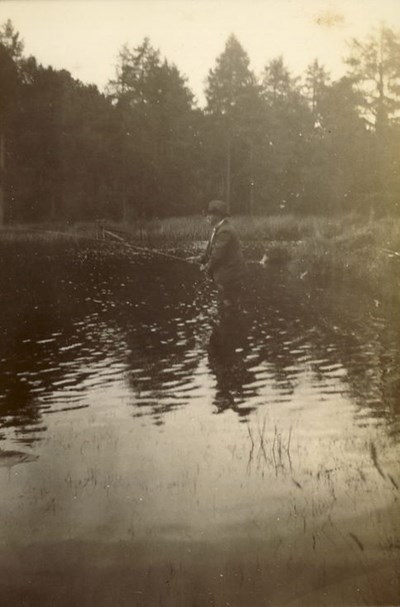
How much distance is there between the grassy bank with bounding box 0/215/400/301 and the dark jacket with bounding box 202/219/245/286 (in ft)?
5.58

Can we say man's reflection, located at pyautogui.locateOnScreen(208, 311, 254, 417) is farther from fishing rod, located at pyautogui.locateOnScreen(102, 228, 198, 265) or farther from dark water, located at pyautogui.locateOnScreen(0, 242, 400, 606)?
fishing rod, located at pyautogui.locateOnScreen(102, 228, 198, 265)

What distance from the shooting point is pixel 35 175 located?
1508 centimetres

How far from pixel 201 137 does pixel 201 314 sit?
3198mm

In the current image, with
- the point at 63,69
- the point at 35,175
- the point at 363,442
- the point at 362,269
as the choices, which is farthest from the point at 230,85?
the point at 35,175

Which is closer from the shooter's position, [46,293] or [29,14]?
[29,14]

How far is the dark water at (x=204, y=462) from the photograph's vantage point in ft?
13.0

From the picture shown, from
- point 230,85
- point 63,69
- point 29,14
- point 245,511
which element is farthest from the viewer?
point 230,85

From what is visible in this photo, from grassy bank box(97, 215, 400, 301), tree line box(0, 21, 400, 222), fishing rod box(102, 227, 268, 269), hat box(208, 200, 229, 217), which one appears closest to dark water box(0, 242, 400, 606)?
grassy bank box(97, 215, 400, 301)

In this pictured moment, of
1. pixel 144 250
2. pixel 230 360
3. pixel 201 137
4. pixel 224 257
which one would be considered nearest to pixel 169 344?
pixel 230 360

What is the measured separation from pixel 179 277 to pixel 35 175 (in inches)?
153

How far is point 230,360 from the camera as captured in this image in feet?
28.2

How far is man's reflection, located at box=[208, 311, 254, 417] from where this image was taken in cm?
688

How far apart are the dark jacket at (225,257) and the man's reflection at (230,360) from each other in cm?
71

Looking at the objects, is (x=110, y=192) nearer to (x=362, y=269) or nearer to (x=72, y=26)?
(x=362, y=269)
